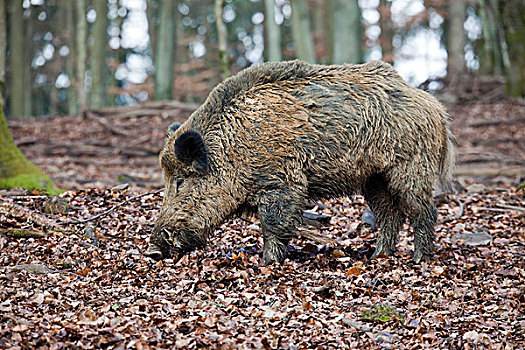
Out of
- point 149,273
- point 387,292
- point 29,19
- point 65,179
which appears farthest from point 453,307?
point 29,19

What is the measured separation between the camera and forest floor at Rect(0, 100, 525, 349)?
5.04 meters

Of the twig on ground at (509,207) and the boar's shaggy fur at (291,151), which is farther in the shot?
the twig on ground at (509,207)

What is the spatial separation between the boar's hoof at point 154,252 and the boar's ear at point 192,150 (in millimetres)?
1127

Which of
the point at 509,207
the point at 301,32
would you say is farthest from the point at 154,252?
the point at 301,32

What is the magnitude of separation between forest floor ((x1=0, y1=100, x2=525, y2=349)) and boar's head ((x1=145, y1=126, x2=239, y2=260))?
0.85ft

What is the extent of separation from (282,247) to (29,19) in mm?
31497

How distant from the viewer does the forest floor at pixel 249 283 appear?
16.5ft

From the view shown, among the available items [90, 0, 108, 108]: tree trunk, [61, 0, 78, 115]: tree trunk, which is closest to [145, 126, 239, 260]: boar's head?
[90, 0, 108, 108]: tree trunk

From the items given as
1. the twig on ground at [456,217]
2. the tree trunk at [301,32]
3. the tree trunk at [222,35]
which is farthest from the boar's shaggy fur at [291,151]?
the tree trunk at [301,32]

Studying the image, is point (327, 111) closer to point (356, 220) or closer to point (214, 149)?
point (214, 149)

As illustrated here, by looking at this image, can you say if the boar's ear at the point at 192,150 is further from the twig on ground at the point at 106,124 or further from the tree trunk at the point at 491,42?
the tree trunk at the point at 491,42

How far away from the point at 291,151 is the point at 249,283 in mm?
1829

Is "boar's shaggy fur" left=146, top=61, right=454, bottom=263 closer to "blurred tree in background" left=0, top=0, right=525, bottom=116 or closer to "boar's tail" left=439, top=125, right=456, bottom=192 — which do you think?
"boar's tail" left=439, top=125, right=456, bottom=192

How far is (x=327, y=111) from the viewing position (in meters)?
7.34
